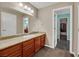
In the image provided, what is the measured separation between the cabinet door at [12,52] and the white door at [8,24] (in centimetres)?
71

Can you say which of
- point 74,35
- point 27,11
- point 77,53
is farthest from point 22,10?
point 77,53

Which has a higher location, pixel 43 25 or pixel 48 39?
pixel 43 25

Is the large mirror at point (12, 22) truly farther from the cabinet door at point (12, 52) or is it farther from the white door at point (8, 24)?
the cabinet door at point (12, 52)

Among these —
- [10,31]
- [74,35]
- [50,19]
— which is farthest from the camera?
[50,19]

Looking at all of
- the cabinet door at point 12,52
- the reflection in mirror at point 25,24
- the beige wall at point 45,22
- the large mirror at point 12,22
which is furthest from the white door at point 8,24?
the beige wall at point 45,22

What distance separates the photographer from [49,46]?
4613 mm

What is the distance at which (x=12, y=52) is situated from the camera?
1.92 meters

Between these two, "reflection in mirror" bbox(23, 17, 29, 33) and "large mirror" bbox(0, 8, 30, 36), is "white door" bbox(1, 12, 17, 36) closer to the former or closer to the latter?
"large mirror" bbox(0, 8, 30, 36)

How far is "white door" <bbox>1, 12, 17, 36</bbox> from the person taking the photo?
2.46 meters

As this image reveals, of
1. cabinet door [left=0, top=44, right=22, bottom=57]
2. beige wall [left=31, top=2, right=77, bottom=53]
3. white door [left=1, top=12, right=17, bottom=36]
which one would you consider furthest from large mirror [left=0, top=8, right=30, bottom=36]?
beige wall [left=31, top=2, right=77, bottom=53]

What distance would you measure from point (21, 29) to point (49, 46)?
2.03 metres

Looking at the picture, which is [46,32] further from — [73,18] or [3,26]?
[3,26]

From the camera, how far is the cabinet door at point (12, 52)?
167 cm

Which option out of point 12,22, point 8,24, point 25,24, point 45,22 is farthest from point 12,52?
point 45,22
